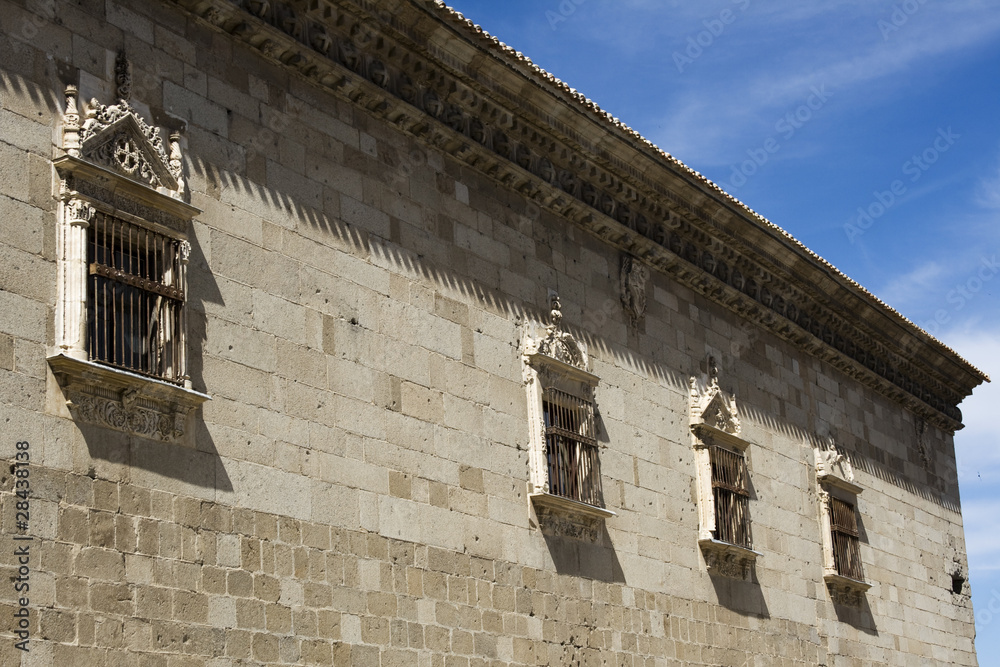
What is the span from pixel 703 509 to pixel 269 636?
21.3 feet

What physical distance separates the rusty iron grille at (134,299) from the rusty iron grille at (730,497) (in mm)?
7386

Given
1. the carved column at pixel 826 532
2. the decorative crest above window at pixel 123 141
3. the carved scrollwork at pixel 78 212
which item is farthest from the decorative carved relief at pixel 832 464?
the carved scrollwork at pixel 78 212

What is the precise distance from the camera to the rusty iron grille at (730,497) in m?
15.4

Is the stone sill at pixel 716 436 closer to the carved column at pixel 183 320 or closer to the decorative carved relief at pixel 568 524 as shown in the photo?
the decorative carved relief at pixel 568 524

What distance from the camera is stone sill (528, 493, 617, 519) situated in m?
12.6

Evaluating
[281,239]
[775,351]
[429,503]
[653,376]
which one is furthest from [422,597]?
[775,351]

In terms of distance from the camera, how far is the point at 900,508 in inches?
790

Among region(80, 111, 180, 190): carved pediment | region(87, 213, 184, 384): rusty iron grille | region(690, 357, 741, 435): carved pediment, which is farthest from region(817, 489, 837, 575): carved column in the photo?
region(80, 111, 180, 190): carved pediment

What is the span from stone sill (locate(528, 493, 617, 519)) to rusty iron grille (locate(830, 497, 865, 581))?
5.39 m

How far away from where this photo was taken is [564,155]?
1419 cm

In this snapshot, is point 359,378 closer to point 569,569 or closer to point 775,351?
point 569,569

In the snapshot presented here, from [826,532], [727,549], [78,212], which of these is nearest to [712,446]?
[727,549]

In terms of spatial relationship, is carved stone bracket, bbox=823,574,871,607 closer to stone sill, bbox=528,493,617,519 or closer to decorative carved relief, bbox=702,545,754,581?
decorative carved relief, bbox=702,545,754,581

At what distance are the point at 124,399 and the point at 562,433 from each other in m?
5.01
